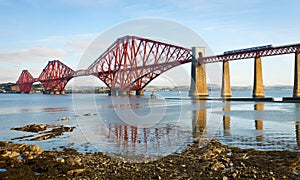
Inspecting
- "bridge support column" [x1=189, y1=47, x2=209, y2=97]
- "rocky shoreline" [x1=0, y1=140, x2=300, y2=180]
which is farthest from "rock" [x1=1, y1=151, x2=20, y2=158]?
"bridge support column" [x1=189, y1=47, x2=209, y2=97]

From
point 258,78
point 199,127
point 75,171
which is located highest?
point 258,78

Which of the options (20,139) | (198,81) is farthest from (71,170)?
(198,81)

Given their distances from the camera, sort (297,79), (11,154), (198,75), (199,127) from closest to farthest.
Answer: (11,154)
(199,127)
(297,79)
(198,75)

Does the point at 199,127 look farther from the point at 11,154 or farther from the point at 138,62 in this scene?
the point at 138,62

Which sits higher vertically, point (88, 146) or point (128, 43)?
point (128, 43)

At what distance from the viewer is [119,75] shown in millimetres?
112125

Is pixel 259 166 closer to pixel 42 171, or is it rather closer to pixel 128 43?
pixel 42 171

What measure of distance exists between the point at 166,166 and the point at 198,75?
8339cm

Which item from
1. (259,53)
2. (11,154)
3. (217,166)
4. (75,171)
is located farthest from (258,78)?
(75,171)

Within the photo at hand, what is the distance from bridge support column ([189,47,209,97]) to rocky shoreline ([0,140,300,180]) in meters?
79.7

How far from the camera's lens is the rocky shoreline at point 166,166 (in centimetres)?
1204

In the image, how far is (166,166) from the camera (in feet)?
44.2

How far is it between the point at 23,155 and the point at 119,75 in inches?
3794

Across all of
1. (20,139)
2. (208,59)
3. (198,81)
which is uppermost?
(208,59)
